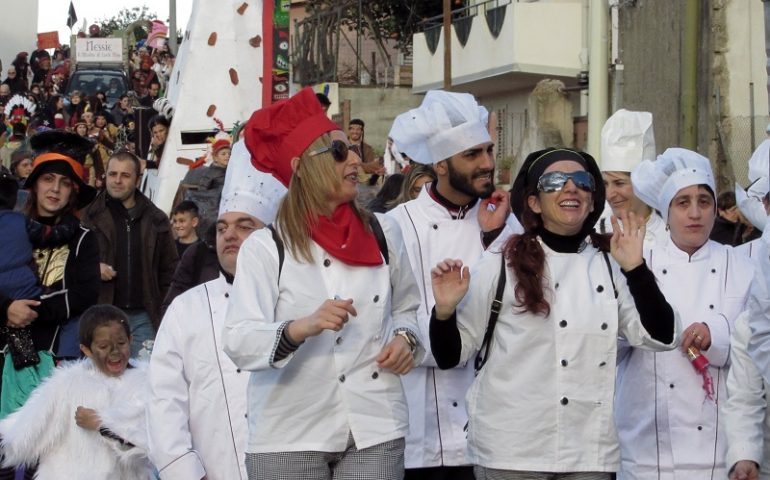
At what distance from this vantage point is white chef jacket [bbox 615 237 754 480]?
20.6 feet

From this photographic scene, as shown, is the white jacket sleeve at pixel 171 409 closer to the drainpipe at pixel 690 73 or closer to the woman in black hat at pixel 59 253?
the woman in black hat at pixel 59 253

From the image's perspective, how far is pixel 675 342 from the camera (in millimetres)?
5398

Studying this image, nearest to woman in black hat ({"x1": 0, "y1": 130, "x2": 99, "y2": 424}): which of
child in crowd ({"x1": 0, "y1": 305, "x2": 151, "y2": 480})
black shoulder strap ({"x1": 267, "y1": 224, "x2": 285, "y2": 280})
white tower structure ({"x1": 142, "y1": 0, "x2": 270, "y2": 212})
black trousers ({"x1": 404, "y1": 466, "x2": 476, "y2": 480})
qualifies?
child in crowd ({"x1": 0, "y1": 305, "x2": 151, "y2": 480})

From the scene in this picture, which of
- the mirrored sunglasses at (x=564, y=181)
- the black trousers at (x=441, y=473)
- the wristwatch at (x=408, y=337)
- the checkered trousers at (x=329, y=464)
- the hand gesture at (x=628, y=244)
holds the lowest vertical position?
the black trousers at (x=441, y=473)

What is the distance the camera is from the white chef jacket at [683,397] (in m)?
6.28

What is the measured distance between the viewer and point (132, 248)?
10359 millimetres

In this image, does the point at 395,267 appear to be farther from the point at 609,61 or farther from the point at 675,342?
the point at 609,61

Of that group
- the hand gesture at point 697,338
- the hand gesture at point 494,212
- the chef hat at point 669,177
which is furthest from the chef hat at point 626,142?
the hand gesture at point 697,338

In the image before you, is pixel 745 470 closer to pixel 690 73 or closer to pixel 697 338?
pixel 697 338

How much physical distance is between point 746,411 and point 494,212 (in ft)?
4.63

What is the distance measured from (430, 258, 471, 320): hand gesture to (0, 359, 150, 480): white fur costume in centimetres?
227

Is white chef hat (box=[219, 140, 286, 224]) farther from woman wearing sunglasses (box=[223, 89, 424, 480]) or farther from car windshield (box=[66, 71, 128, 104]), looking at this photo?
car windshield (box=[66, 71, 128, 104])

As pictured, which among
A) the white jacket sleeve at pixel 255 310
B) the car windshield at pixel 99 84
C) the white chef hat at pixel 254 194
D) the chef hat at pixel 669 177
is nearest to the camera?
the white jacket sleeve at pixel 255 310

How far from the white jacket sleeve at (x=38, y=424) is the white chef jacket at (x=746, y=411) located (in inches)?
125
